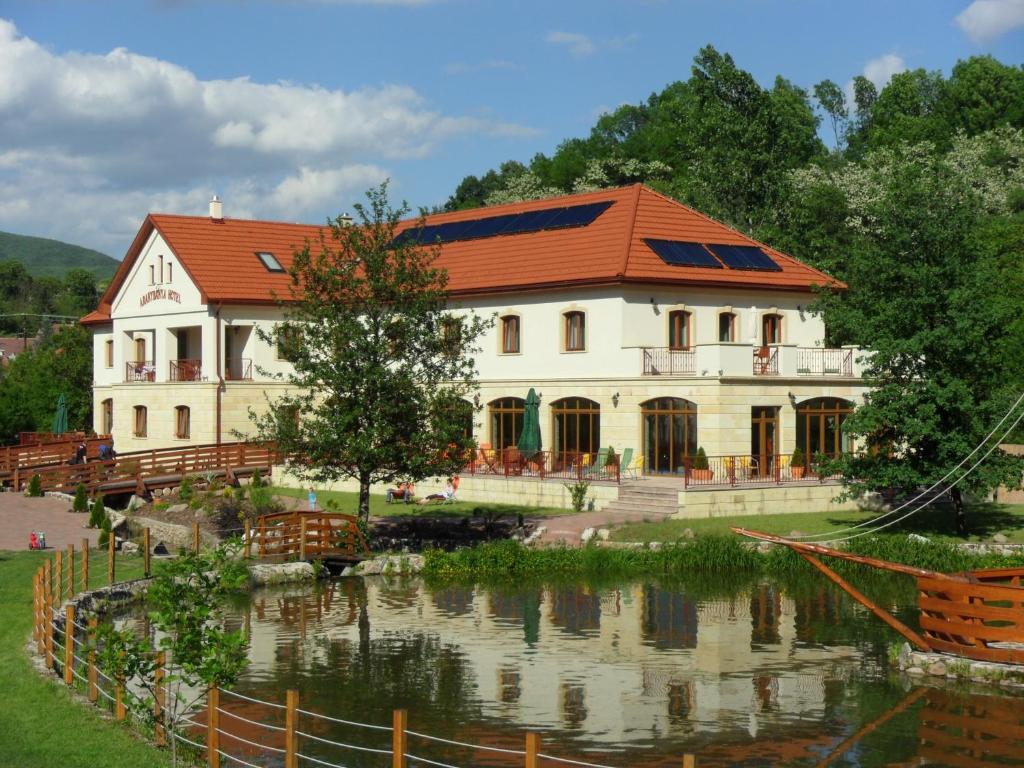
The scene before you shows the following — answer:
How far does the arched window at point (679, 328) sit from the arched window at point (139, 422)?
22928 millimetres

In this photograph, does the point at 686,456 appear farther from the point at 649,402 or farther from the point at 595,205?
the point at 595,205

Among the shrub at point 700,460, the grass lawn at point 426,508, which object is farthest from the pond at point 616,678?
the shrub at point 700,460

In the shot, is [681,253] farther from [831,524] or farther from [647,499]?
[831,524]

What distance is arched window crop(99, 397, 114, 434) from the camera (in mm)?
59031

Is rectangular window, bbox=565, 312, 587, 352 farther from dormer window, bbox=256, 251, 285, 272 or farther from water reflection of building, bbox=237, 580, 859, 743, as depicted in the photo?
dormer window, bbox=256, 251, 285, 272

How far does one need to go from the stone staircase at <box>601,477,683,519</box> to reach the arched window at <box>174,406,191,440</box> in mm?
20284

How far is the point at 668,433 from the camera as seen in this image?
133 feet

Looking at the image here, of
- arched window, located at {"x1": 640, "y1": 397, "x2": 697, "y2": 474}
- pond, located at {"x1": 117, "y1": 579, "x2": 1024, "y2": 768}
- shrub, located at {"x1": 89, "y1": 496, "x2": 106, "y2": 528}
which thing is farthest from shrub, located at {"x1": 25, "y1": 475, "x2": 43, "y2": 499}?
arched window, located at {"x1": 640, "y1": 397, "x2": 697, "y2": 474}

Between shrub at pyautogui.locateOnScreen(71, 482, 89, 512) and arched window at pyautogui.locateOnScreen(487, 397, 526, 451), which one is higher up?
arched window at pyautogui.locateOnScreen(487, 397, 526, 451)

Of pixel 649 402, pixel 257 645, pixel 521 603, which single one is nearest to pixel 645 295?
pixel 649 402

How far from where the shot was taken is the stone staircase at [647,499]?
3641 centimetres

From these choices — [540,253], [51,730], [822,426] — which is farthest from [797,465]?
[51,730]

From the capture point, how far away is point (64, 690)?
18.0 m

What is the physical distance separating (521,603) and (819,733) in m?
10.9
